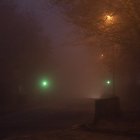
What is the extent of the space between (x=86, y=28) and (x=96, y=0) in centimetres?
157

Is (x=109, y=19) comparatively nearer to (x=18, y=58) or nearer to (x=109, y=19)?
(x=109, y=19)

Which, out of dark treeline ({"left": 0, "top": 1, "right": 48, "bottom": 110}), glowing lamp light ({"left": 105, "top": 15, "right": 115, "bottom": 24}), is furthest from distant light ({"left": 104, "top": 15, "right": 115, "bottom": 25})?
dark treeline ({"left": 0, "top": 1, "right": 48, "bottom": 110})

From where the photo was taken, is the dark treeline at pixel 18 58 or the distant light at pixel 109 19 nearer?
the distant light at pixel 109 19

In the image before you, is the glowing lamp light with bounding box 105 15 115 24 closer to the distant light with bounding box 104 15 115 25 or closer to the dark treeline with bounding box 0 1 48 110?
the distant light with bounding box 104 15 115 25

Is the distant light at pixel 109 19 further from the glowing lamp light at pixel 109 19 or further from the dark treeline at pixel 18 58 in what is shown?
the dark treeline at pixel 18 58

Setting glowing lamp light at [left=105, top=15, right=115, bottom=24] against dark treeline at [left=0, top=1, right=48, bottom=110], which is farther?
dark treeline at [left=0, top=1, right=48, bottom=110]

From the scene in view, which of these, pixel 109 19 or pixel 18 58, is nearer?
pixel 109 19

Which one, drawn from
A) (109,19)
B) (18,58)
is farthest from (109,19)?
(18,58)

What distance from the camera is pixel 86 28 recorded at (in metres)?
18.1

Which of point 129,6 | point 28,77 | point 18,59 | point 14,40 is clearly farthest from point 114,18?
point 28,77

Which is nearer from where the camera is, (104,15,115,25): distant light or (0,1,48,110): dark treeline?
(104,15,115,25): distant light

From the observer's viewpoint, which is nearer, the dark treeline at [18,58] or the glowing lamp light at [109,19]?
the glowing lamp light at [109,19]

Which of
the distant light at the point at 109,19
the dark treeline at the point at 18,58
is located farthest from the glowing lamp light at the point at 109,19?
the dark treeline at the point at 18,58

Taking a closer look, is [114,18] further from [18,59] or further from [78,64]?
[78,64]
